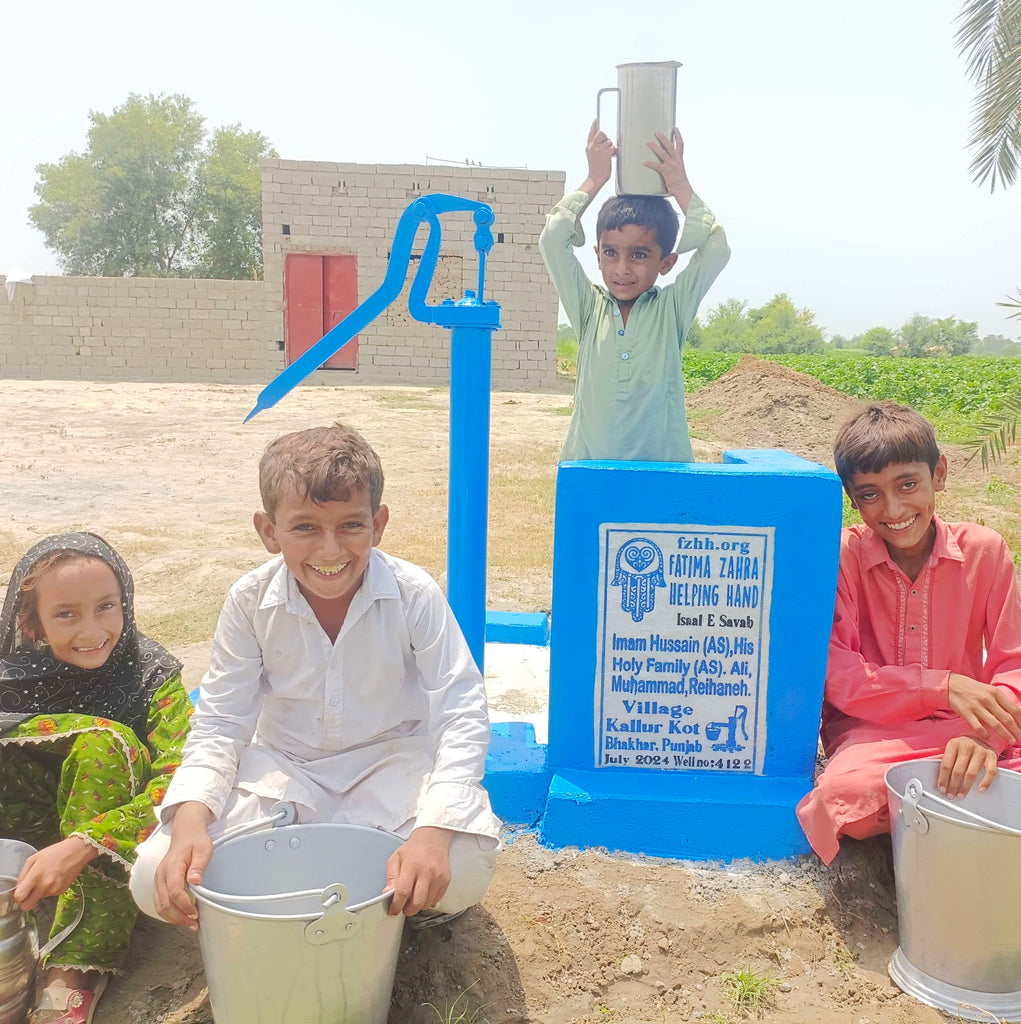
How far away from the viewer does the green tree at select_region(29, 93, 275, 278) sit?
2953 cm

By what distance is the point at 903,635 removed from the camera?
231 cm

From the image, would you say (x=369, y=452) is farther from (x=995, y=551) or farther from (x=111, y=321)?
(x=111, y=321)

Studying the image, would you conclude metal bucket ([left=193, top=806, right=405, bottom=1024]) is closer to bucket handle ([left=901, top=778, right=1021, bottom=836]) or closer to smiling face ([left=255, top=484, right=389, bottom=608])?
smiling face ([left=255, top=484, right=389, bottom=608])

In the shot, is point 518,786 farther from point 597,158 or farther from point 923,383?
point 923,383

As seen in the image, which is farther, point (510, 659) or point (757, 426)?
point (757, 426)

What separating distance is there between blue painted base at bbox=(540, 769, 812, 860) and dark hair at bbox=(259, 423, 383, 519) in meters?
0.91

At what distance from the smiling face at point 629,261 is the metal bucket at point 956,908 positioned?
1543 mm

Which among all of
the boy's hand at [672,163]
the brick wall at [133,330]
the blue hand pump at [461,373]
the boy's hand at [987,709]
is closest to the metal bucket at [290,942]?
the blue hand pump at [461,373]

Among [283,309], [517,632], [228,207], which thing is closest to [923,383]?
[283,309]

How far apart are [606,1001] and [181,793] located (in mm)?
909

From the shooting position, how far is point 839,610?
2326 mm

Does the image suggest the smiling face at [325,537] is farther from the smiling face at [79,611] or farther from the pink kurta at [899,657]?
the pink kurta at [899,657]

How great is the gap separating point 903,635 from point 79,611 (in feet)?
6.20

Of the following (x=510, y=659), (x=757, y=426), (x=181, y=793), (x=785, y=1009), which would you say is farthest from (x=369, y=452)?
(x=757, y=426)
